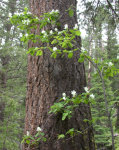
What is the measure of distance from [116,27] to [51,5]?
7.18ft

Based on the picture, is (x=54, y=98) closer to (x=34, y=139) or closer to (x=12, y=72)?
(x=34, y=139)

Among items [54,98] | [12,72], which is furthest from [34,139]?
[12,72]

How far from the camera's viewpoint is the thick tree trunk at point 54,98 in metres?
1.81

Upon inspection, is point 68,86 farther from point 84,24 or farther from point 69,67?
point 84,24

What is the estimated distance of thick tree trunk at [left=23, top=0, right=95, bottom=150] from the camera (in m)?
1.81

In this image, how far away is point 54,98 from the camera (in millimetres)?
1908

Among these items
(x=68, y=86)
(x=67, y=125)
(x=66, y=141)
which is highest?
(x=68, y=86)

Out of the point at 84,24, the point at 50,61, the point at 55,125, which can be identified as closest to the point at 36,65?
the point at 50,61

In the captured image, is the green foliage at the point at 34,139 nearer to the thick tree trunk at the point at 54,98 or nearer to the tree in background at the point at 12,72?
the thick tree trunk at the point at 54,98

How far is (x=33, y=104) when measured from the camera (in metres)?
2.00

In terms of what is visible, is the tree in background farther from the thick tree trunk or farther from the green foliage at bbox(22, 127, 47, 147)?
the green foliage at bbox(22, 127, 47, 147)

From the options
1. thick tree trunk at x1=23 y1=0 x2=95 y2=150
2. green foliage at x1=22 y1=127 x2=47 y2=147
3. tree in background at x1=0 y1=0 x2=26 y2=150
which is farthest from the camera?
tree in background at x1=0 y1=0 x2=26 y2=150

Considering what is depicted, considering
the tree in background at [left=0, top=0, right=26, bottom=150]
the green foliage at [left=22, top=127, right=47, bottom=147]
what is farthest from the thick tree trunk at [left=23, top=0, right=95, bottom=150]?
the tree in background at [left=0, top=0, right=26, bottom=150]

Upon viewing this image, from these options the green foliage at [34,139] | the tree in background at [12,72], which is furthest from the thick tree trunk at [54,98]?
the tree in background at [12,72]
